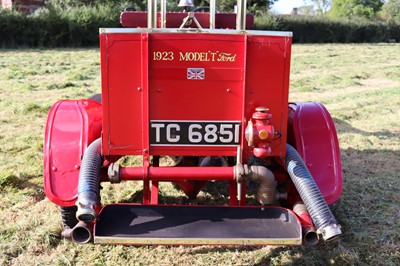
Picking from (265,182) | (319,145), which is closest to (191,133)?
(265,182)

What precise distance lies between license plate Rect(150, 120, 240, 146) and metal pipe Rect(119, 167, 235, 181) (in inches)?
8.2

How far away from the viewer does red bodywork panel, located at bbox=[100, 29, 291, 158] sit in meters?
3.04

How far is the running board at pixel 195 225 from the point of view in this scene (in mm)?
2762

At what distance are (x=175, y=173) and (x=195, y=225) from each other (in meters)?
0.40

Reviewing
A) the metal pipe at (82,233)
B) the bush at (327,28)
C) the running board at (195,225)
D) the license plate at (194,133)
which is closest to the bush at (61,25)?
the bush at (327,28)

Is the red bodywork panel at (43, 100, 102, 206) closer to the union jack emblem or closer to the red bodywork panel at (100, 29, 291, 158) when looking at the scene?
the red bodywork panel at (100, 29, 291, 158)

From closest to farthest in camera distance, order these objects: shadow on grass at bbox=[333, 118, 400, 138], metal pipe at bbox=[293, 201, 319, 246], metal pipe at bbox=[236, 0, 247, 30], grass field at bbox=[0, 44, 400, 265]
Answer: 1. metal pipe at bbox=[293, 201, 319, 246]
2. metal pipe at bbox=[236, 0, 247, 30]
3. grass field at bbox=[0, 44, 400, 265]
4. shadow on grass at bbox=[333, 118, 400, 138]

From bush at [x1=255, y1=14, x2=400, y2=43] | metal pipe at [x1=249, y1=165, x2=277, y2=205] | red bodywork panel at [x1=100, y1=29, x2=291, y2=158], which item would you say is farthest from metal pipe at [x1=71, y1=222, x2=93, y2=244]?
bush at [x1=255, y1=14, x2=400, y2=43]

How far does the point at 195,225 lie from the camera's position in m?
2.96

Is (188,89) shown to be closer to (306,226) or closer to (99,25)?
(306,226)

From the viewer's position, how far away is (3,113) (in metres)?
7.46

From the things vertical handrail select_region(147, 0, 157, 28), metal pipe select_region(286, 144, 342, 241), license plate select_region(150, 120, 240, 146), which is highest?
vertical handrail select_region(147, 0, 157, 28)

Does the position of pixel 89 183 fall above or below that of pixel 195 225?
above

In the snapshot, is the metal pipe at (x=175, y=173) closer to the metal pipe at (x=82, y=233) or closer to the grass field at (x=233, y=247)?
the metal pipe at (x=82, y=233)
